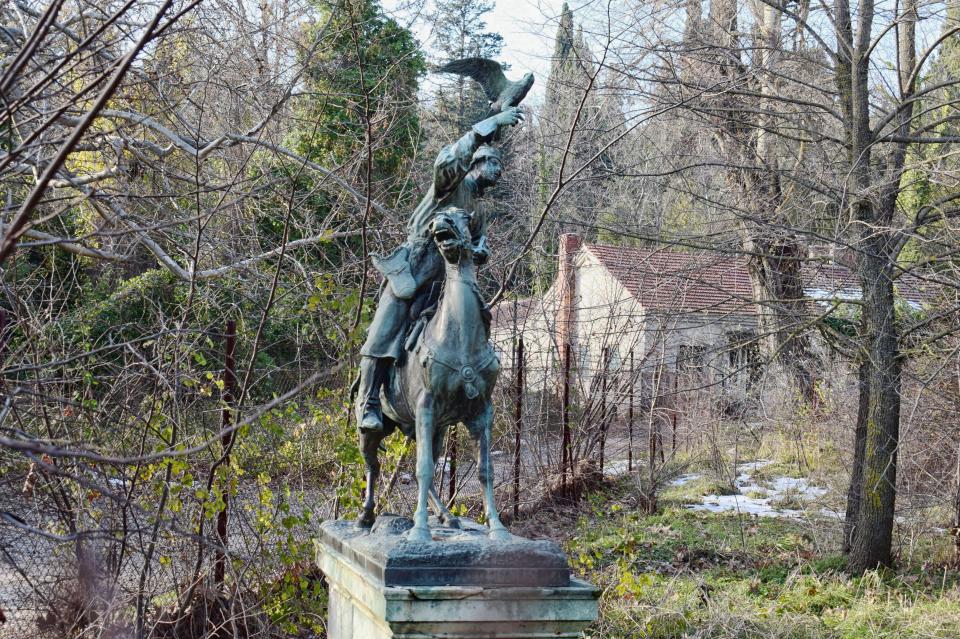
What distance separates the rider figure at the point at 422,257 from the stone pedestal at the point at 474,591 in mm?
975

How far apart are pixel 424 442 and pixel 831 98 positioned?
7818 mm

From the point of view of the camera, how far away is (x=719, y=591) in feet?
27.0

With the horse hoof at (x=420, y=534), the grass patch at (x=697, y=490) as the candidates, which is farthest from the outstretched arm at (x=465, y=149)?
the grass patch at (x=697, y=490)

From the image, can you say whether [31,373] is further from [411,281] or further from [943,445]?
[943,445]

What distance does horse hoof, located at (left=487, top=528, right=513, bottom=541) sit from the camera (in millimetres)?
4039

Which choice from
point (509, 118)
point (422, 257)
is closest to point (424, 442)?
point (422, 257)

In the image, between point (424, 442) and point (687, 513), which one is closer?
point (424, 442)

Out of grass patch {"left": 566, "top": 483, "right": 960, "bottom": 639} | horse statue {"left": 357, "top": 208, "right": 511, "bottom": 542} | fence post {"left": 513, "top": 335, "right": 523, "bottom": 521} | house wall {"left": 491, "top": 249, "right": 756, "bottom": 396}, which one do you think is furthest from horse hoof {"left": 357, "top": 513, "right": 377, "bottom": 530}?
fence post {"left": 513, "top": 335, "right": 523, "bottom": 521}

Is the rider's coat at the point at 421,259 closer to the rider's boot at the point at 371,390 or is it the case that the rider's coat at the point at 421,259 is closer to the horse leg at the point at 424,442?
the rider's boot at the point at 371,390

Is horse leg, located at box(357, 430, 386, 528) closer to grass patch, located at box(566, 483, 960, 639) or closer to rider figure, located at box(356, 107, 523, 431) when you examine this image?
rider figure, located at box(356, 107, 523, 431)

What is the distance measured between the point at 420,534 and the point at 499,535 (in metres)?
0.36

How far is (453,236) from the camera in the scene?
426 centimetres

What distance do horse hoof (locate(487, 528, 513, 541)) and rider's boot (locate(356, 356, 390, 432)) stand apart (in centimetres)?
91

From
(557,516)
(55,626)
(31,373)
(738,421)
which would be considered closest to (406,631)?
(55,626)
